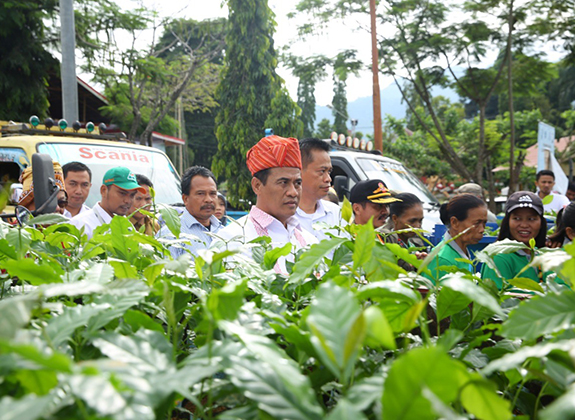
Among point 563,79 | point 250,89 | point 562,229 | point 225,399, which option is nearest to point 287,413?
point 225,399

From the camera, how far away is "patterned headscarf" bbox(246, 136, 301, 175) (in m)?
3.06

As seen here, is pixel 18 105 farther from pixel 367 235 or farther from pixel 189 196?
pixel 367 235

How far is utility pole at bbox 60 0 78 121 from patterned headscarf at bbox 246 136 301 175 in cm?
676

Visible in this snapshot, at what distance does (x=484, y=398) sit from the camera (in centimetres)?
64

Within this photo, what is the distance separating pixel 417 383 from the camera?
1.86ft

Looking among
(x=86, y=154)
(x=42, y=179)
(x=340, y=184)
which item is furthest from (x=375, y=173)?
(x=42, y=179)

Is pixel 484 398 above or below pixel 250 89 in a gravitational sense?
below

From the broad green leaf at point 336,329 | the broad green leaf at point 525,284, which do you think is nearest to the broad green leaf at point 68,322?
the broad green leaf at point 336,329

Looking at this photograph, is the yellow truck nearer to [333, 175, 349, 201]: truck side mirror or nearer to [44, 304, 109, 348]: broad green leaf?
[333, 175, 349, 201]: truck side mirror

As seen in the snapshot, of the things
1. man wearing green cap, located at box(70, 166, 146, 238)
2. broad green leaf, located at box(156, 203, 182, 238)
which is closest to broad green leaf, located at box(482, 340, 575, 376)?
broad green leaf, located at box(156, 203, 182, 238)

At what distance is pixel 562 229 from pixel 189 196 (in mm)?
2708

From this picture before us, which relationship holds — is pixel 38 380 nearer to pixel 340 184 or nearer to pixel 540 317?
pixel 540 317

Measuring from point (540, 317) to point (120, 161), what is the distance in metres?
6.12

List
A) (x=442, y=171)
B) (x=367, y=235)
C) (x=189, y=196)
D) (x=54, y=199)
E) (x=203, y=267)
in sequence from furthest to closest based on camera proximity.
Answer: (x=442, y=171), (x=189, y=196), (x=54, y=199), (x=203, y=267), (x=367, y=235)
